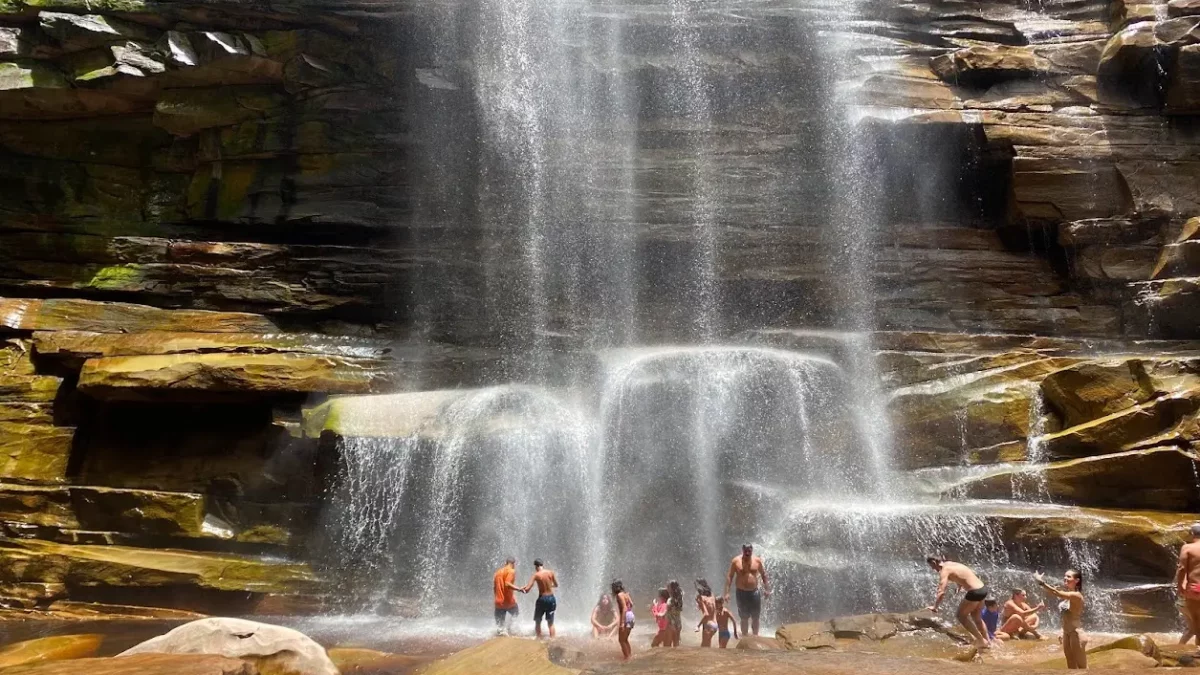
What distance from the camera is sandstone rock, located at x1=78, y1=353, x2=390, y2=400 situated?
16.1 metres

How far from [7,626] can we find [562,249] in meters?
15.2

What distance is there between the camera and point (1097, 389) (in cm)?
1498

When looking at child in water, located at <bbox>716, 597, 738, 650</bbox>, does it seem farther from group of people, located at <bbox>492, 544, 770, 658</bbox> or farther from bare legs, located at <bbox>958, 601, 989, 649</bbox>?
bare legs, located at <bbox>958, 601, 989, 649</bbox>

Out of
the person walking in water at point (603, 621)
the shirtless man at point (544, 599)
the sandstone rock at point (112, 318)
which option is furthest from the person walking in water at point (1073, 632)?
the sandstone rock at point (112, 318)

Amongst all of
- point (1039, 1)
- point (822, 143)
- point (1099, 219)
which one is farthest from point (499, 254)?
point (1039, 1)

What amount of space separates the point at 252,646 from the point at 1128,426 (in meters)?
14.3

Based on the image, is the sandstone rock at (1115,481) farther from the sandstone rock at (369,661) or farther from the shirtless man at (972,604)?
the sandstone rock at (369,661)

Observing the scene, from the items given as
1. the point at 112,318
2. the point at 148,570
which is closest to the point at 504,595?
the point at 148,570

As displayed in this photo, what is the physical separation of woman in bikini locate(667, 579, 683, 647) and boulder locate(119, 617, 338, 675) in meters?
4.22

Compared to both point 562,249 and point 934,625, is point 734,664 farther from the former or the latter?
point 562,249

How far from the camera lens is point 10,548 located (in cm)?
1534

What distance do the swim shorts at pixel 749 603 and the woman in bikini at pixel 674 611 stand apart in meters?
1.31

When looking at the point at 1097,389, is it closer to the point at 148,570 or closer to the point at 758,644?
the point at 758,644

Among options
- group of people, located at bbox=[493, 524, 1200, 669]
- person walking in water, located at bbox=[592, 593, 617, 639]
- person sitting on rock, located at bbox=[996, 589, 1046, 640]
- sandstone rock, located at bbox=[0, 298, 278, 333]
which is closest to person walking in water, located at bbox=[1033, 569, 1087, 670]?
group of people, located at bbox=[493, 524, 1200, 669]
